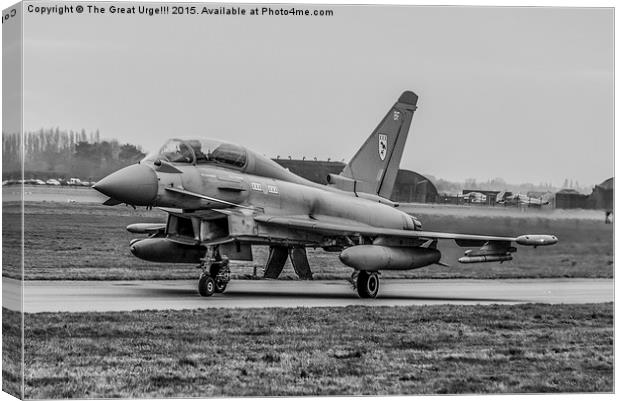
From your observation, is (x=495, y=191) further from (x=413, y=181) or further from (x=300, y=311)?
(x=300, y=311)

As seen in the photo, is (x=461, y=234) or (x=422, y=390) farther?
(x=461, y=234)

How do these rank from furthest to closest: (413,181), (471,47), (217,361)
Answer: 1. (413,181)
2. (471,47)
3. (217,361)

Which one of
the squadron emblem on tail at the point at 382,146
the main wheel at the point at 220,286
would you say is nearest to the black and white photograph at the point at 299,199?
the main wheel at the point at 220,286

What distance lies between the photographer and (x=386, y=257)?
77.2 ft

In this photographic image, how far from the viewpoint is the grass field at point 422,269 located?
67.7ft

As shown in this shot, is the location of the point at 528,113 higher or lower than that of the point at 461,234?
higher

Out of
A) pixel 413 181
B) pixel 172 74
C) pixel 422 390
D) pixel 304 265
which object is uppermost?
pixel 172 74

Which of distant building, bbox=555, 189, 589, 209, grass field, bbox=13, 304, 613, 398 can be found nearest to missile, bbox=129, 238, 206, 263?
grass field, bbox=13, 304, 613, 398

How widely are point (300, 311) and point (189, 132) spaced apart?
340 cm

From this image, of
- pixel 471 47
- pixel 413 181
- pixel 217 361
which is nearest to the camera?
pixel 217 361

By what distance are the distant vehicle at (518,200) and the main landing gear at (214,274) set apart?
4955mm

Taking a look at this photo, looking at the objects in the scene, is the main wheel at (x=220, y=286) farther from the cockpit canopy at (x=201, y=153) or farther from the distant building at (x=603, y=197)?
the distant building at (x=603, y=197)

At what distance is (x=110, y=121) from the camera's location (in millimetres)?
19656

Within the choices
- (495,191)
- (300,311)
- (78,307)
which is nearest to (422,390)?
(300,311)
